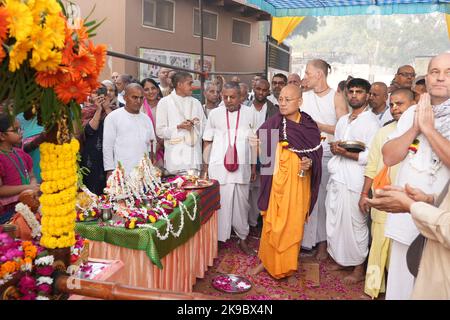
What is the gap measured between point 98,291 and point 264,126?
3.08 m

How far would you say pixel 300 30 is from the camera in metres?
40.7

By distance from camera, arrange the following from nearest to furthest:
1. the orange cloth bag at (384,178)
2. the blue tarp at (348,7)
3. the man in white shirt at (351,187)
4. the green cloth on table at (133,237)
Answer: the green cloth on table at (133,237), the orange cloth bag at (384,178), the man in white shirt at (351,187), the blue tarp at (348,7)

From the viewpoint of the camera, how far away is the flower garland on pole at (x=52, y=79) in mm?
1609

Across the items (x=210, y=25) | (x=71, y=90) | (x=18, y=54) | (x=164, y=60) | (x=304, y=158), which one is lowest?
(x=304, y=158)

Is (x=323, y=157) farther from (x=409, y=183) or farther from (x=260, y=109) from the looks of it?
(x=409, y=183)

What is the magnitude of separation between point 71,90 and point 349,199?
11.3 ft

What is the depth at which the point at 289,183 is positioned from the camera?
432 centimetres

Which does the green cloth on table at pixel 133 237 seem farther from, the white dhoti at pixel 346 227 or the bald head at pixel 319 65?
the bald head at pixel 319 65

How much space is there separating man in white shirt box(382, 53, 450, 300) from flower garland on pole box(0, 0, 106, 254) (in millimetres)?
1944

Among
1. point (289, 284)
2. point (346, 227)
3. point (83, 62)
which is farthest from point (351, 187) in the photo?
point (83, 62)

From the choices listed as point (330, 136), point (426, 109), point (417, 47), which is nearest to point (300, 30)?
point (417, 47)

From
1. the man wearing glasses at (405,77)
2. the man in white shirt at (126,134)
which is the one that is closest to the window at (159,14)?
the man wearing glasses at (405,77)

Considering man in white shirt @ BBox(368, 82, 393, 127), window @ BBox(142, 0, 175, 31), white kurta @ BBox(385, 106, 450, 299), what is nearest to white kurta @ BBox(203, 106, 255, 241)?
man in white shirt @ BBox(368, 82, 393, 127)
